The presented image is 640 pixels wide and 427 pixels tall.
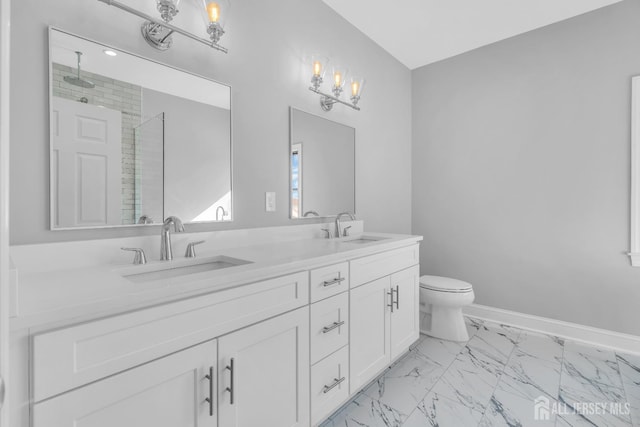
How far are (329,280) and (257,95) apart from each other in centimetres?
115

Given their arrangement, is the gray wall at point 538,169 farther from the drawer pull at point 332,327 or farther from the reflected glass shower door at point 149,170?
the reflected glass shower door at point 149,170

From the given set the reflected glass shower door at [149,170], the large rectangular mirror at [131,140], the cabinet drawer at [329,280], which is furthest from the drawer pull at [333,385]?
the reflected glass shower door at [149,170]

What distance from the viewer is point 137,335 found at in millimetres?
828

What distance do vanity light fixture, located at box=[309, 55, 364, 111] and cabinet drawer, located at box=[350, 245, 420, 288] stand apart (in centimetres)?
113

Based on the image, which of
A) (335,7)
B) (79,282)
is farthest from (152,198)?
(335,7)

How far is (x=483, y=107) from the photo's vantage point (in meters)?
2.86

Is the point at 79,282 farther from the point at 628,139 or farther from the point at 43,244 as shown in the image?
the point at 628,139

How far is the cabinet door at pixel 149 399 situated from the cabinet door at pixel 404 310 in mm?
1259

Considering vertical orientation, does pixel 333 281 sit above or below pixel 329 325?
above

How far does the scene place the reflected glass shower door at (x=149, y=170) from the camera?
1327mm

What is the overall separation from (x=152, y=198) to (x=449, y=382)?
6.49 feet

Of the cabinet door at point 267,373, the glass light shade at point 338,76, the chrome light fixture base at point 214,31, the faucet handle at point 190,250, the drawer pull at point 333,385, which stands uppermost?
the glass light shade at point 338,76

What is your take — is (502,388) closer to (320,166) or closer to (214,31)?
(320,166)

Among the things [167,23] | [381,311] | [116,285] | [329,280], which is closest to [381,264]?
[381,311]
